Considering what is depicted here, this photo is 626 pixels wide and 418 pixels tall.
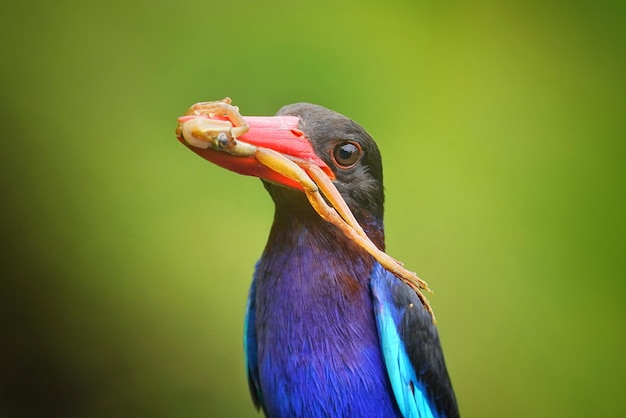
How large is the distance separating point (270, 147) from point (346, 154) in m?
0.23

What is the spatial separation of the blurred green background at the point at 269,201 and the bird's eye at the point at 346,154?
0.77m

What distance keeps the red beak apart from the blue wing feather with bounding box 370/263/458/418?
0.31 meters

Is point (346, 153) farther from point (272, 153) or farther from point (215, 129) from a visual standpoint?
point (215, 129)

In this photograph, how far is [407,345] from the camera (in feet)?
5.05

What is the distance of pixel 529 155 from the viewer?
7.86 ft

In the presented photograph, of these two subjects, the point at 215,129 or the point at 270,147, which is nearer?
the point at 215,129

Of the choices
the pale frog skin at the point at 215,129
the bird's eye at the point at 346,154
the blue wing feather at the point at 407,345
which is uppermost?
the pale frog skin at the point at 215,129

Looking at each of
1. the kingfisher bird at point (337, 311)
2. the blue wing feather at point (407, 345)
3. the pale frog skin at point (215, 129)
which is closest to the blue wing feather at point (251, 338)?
the kingfisher bird at point (337, 311)

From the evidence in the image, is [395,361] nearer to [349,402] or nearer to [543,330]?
[349,402]

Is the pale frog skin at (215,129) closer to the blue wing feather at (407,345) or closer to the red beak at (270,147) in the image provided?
the red beak at (270,147)

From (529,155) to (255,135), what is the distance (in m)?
1.44

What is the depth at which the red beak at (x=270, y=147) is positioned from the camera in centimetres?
117

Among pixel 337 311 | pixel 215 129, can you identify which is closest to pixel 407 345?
pixel 337 311

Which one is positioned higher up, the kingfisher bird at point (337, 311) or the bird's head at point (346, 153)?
the bird's head at point (346, 153)
